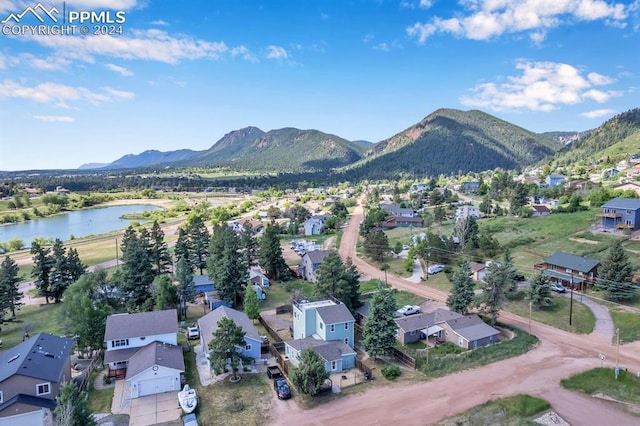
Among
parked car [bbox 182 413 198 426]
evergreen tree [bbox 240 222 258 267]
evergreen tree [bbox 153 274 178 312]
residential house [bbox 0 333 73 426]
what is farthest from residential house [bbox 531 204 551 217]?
residential house [bbox 0 333 73 426]

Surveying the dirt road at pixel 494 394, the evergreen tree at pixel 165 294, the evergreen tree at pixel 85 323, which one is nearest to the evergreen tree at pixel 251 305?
the evergreen tree at pixel 165 294

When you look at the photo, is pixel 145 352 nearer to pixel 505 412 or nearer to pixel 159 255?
pixel 159 255

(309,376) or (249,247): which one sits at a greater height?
(249,247)

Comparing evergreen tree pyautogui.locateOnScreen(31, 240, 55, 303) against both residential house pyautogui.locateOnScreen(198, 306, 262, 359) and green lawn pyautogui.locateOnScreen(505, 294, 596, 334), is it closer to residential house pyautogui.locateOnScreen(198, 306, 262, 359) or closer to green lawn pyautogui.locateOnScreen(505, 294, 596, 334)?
residential house pyautogui.locateOnScreen(198, 306, 262, 359)

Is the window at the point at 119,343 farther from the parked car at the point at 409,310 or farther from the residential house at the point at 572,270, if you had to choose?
the residential house at the point at 572,270

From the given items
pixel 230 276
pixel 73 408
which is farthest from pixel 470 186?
pixel 73 408

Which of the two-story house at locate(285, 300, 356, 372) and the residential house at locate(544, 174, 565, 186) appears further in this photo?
the residential house at locate(544, 174, 565, 186)

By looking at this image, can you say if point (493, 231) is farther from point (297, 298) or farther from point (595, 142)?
point (595, 142)
